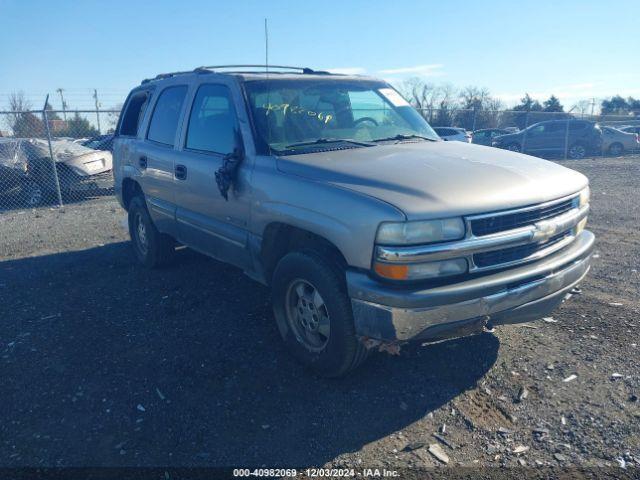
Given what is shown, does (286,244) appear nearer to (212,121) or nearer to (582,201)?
(212,121)

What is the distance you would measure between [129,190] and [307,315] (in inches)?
147

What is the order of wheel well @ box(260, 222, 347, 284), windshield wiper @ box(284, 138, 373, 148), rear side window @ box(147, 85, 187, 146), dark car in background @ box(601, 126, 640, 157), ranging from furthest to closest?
dark car in background @ box(601, 126, 640, 157) → rear side window @ box(147, 85, 187, 146) → windshield wiper @ box(284, 138, 373, 148) → wheel well @ box(260, 222, 347, 284)

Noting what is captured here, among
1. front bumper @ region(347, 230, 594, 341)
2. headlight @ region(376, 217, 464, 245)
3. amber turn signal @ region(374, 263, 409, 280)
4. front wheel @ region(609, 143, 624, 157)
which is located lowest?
front wheel @ region(609, 143, 624, 157)

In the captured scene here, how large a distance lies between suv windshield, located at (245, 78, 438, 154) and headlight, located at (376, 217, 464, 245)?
1.30 meters

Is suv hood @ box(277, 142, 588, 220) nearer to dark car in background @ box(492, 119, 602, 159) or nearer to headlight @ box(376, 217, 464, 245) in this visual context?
headlight @ box(376, 217, 464, 245)

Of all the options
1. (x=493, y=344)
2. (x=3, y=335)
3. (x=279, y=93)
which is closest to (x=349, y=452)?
(x=493, y=344)

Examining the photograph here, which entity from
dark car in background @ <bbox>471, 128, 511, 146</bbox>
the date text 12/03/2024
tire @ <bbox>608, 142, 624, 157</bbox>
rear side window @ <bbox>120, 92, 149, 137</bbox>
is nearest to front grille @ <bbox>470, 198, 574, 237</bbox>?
the date text 12/03/2024

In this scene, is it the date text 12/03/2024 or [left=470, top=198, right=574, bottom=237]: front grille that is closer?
the date text 12/03/2024

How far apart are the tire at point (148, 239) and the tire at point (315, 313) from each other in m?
2.60

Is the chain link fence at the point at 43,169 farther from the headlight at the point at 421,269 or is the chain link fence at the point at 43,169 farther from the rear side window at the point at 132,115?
the headlight at the point at 421,269

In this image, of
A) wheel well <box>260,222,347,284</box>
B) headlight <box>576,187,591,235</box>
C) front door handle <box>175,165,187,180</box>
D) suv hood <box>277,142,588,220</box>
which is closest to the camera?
suv hood <box>277,142,588,220</box>

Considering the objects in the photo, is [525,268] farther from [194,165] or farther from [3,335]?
[3,335]

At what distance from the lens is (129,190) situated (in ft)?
21.1

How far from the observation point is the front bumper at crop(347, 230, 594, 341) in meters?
2.89
